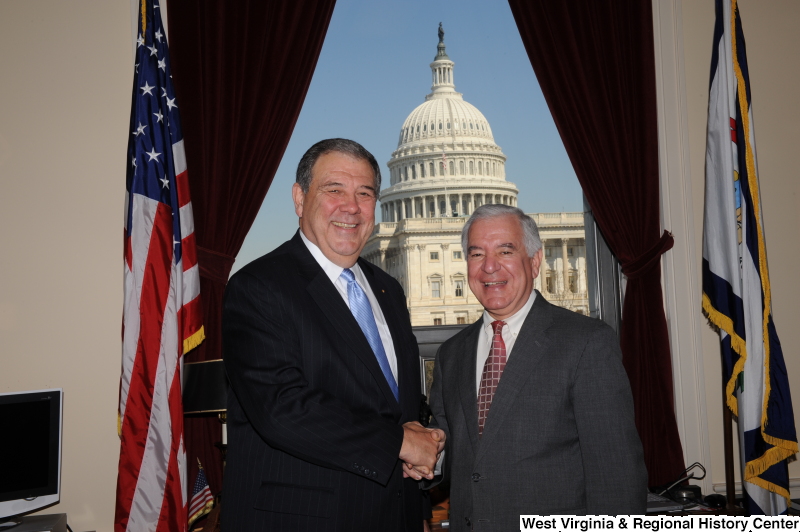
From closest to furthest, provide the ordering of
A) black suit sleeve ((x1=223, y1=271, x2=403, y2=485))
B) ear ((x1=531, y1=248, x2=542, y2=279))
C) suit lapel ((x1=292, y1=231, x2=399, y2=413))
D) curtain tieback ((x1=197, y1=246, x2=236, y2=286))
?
black suit sleeve ((x1=223, y1=271, x2=403, y2=485)), suit lapel ((x1=292, y1=231, x2=399, y2=413)), ear ((x1=531, y1=248, x2=542, y2=279)), curtain tieback ((x1=197, y1=246, x2=236, y2=286))

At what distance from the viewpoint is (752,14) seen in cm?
410

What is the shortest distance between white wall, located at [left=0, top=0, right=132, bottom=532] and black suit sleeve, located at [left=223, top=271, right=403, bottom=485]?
2.00 metres

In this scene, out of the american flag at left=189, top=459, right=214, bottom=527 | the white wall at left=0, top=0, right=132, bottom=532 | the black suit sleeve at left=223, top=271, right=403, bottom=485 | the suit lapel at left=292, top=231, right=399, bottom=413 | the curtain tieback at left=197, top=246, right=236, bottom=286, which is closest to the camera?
the black suit sleeve at left=223, top=271, right=403, bottom=485

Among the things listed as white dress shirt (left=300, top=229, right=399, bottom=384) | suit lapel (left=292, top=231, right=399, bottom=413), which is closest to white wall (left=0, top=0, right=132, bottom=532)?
white dress shirt (left=300, top=229, right=399, bottom=384)

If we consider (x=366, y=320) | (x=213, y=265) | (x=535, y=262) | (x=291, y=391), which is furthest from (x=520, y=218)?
(x=213, y=265)

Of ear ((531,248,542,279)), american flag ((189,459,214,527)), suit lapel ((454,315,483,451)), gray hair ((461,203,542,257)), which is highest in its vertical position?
gray hair ((461,203,542,257))

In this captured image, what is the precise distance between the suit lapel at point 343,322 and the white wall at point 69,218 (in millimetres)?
2037

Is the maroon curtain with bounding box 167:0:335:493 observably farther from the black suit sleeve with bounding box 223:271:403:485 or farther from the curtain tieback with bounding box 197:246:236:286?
the black suit sleeve with bounding box 223:271:403:485

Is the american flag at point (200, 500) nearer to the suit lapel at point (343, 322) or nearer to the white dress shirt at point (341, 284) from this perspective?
the white dress shirt at point (341, 284)

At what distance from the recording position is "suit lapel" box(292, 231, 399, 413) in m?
1.72

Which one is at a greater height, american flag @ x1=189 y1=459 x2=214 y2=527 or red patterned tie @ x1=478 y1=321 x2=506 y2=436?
red patterned tie @ x1=478 y1=321 x2=506 y2=436

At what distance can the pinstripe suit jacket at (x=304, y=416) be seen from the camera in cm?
157

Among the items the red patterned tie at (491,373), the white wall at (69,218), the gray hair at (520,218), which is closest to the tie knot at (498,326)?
the red patterned tie at (491,373)

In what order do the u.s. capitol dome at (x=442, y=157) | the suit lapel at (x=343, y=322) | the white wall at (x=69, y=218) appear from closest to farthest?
the suit lapel at (x=343, y=322) → the white wall at (x=69, y=218) → the u.s. capitol dome at (x=442, y=157)
